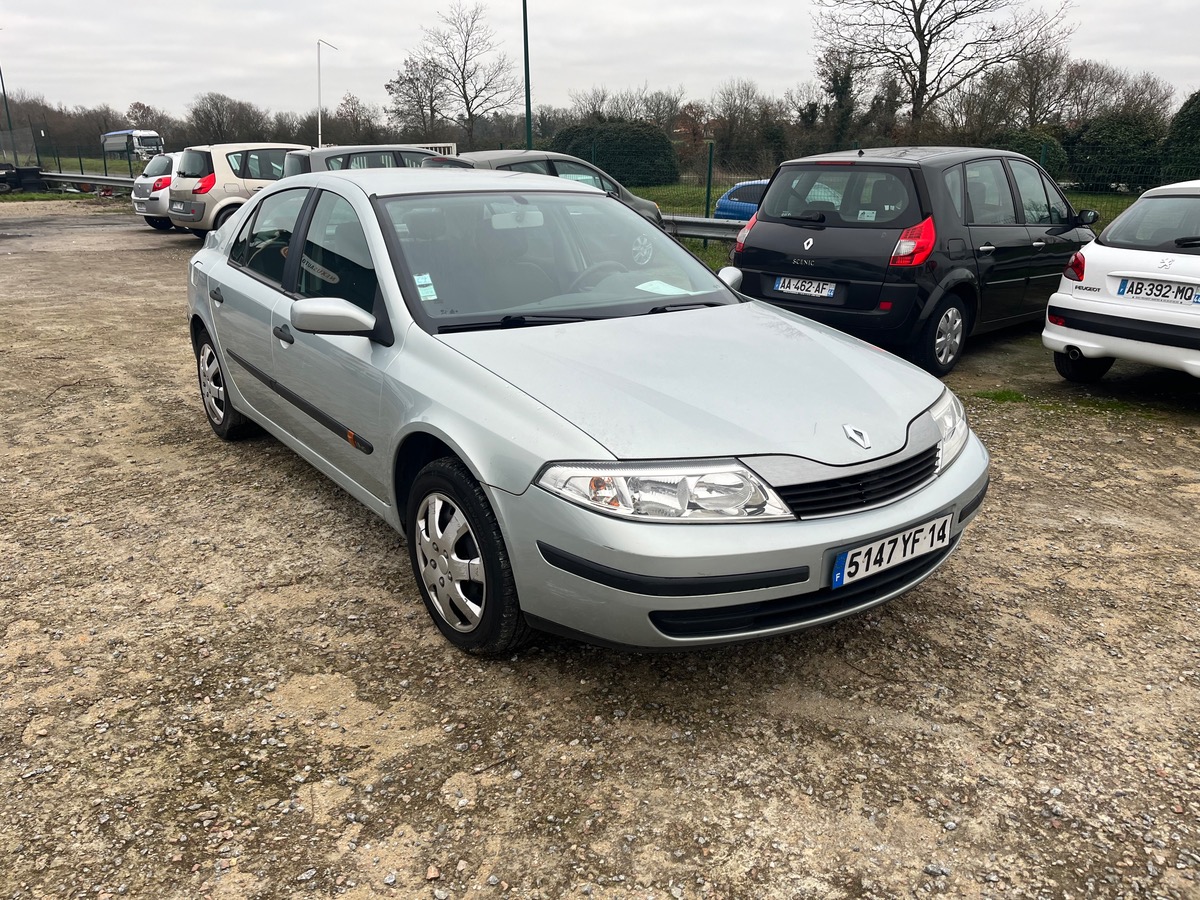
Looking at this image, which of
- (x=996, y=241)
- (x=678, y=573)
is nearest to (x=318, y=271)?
(x=678, y=573)

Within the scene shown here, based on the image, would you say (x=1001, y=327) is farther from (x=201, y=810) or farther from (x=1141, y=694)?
(x=201, y=810)

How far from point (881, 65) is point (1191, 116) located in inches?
407

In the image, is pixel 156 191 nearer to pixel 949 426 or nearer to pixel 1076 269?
pixel 1076 269

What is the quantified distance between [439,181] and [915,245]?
3692 millimetres

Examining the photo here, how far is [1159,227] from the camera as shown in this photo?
18.5ft

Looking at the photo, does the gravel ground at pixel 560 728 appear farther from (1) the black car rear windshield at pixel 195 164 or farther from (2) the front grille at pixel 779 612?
(1) the black car rear windshield at pixel 195 164

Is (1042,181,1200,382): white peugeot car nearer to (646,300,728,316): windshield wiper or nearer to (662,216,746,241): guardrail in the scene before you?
(646,300,728,316): windshield wiper

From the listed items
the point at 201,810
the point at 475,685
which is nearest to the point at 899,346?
the point at 475,685

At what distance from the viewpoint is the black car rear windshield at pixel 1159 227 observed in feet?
18.0

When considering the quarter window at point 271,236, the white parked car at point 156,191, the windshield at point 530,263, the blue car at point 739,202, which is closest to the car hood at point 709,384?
the windshield at point 530,263

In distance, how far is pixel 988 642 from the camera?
318 cm

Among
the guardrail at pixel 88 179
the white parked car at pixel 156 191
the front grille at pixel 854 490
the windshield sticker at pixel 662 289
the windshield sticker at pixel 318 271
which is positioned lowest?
the front grille at pixel 854 490

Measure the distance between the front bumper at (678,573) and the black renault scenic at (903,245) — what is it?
12.9 feet

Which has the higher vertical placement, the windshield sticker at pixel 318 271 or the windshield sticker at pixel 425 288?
the windshield sticker at pixel 318 271
